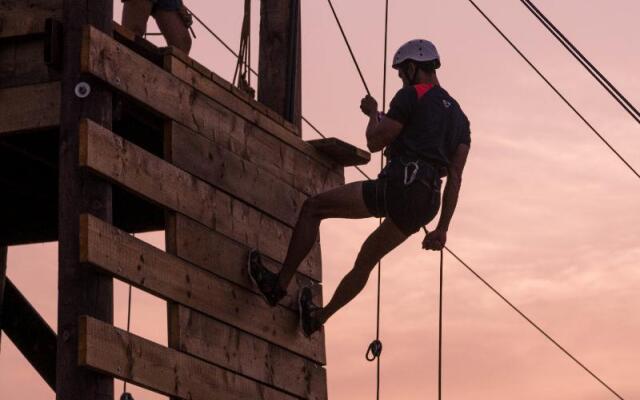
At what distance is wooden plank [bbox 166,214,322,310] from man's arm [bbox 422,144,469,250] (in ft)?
3.95

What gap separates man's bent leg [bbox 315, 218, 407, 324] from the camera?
464 inches

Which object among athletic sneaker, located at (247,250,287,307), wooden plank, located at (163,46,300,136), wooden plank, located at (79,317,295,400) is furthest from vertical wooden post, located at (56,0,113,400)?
athletic sneaker, located at (247,250,287,307)

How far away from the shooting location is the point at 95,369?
9.63 metres

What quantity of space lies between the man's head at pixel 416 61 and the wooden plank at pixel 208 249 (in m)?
1.69

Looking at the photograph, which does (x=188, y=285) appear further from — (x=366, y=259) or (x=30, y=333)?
(x=30, y=333)

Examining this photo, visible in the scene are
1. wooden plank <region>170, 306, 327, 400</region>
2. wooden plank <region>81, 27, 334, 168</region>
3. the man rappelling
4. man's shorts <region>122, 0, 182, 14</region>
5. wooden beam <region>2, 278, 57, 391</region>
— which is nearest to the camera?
wooden plank <region>81, 27, 334, 168</region>

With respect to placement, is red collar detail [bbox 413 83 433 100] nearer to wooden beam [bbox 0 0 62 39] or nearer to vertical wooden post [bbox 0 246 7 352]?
wooden beam [bbox 0 0 62 39]

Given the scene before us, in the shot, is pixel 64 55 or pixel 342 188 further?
pixel 342 188

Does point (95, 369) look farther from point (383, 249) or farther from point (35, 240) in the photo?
point (35, 240)

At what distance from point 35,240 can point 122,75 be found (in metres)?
3.46

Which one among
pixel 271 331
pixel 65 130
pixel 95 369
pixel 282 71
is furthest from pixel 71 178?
pixel 282 71

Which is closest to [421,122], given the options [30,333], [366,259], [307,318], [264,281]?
[366,259]

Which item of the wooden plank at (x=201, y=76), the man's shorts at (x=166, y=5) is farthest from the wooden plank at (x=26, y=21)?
the man's shorts at (x=166, y=5)

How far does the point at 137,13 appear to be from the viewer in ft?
41.6
